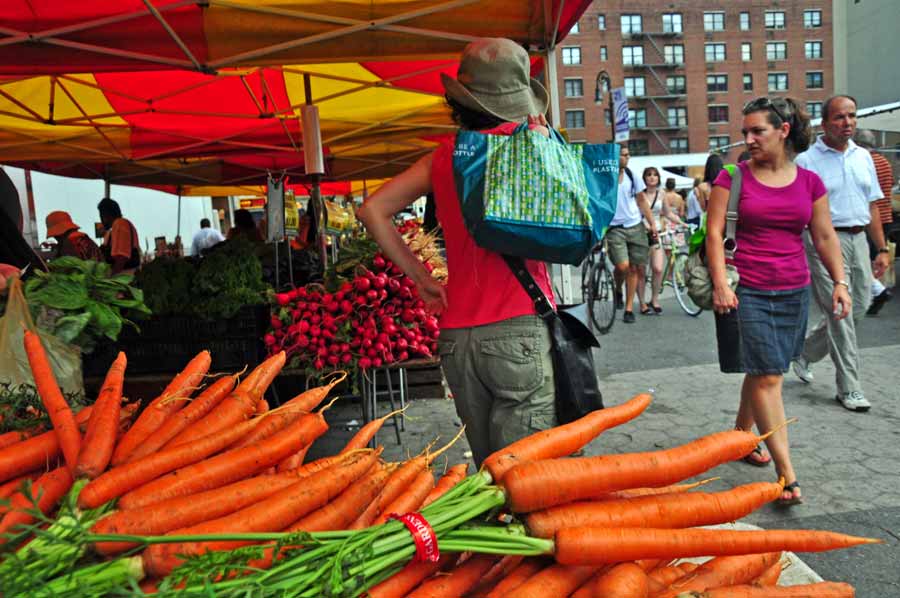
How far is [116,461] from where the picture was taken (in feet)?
5.00

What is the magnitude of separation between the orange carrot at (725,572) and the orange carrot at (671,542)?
6 centimetres

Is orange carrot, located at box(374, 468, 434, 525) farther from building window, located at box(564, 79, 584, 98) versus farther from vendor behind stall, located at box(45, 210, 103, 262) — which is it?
building window, located at box(564, 79, 584, 98)

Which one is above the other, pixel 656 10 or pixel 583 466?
pixel 656 10

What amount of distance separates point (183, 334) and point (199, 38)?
73.4 inches

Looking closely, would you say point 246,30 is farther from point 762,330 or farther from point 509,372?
point 762,330

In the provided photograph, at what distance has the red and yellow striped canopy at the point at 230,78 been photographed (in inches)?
159

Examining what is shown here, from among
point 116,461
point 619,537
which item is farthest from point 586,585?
point 116,461

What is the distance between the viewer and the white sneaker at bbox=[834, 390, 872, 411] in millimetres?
4895

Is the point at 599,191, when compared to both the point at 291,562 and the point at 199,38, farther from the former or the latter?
the point at 199,38

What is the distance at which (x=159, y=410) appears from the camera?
1.75 metres

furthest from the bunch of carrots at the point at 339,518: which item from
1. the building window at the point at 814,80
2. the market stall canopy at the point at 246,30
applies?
the building window at the point at 814,80

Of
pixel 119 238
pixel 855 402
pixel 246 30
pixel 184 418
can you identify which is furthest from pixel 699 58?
pixel 184 418

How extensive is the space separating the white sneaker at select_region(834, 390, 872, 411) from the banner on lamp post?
5.28 meters

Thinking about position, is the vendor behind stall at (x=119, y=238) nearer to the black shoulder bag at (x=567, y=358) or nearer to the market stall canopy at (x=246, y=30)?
the market stall canopy at (x=246, y=30)
